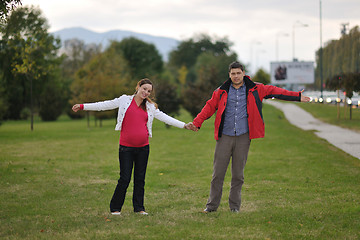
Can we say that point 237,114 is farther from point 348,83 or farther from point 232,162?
point 348,83

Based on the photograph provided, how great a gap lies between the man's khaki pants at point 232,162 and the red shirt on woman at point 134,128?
3.31 feet

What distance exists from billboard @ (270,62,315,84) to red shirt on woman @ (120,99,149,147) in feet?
254

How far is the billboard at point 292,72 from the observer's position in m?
82.6

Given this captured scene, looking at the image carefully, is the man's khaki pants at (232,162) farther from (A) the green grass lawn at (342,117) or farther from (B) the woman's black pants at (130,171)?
(A) the green grass lawn at (342,117)

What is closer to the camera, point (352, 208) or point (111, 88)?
point (352, 208)

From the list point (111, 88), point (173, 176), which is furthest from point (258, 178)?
point (111, 88)

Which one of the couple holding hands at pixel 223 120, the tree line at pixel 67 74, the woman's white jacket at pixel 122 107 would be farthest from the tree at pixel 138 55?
the couple holding hands at pixel 223 120

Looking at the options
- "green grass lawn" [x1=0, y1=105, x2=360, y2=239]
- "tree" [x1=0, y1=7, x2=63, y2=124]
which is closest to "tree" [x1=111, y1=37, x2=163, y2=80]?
"tree" [x1=0, y1=7, x2=63, y2=124]

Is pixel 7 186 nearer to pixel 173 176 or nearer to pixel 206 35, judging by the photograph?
pixel 173 176

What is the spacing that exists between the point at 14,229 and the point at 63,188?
12.2 ft

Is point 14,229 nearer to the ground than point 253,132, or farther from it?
nearer to the ground

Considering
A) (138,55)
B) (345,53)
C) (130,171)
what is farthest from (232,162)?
(138,55)

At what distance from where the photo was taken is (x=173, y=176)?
11898mm

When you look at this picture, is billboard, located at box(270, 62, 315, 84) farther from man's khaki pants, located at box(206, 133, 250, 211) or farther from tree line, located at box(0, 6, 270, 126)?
man's khaki pants, located at box(206, 133, 250, 211)
